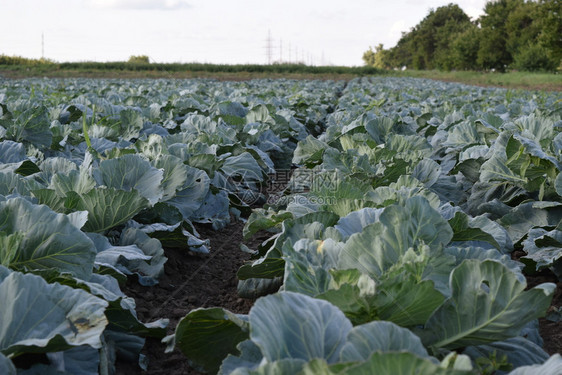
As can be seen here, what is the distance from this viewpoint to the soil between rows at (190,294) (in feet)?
6.73

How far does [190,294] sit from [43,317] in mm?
1531

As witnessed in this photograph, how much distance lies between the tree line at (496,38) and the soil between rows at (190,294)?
1295 inches

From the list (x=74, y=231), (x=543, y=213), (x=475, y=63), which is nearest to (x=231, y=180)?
(x=543, y=213)

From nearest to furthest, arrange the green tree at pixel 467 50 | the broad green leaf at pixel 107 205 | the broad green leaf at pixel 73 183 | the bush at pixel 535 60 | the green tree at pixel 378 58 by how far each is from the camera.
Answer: the broad green leaf at pixel 107 205 → the broad green leaf at pixel 73 183 → the bush at pixel 535 60 → the green tree at pixel 467 50 → the green tree at pixel 378 58

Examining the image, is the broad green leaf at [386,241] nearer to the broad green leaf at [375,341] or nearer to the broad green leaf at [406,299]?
the broad green leaf at [406,299]

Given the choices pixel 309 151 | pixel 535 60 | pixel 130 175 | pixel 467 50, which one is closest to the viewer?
pixel 130 175

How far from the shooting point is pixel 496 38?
47875mm

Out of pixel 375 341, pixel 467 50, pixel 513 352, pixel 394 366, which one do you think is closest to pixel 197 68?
pixel 467 50

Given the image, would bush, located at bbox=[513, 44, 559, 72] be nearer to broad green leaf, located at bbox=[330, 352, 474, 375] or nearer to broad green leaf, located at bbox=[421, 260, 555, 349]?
broad green leaf, located at bbox=[421, 260, 555, 349]

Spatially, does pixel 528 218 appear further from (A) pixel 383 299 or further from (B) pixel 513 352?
(A) pixel 383 299

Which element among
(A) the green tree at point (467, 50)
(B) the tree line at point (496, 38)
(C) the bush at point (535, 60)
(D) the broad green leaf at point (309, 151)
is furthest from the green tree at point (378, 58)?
(D) the broad green leaf at point (309, 151)

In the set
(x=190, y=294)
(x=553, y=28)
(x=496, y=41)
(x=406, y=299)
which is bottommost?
(x=190, y=294)

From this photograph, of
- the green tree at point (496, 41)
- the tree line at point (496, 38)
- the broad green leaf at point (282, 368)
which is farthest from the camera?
the green tree at point (496, 41)

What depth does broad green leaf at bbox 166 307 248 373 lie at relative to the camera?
1597 mm
